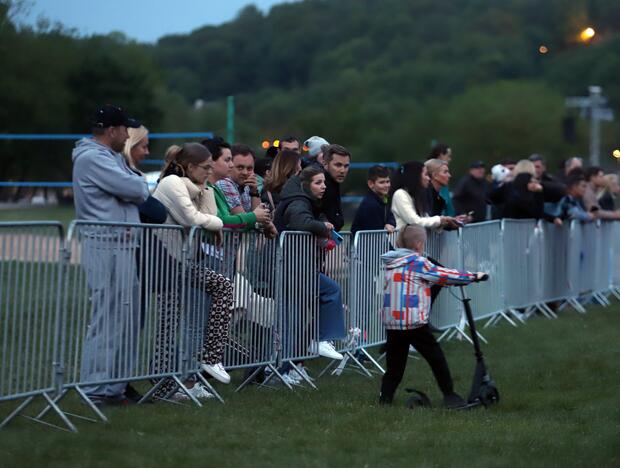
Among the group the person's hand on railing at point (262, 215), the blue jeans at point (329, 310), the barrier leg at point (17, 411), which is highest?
the person's hand on railing at point (262, 215)

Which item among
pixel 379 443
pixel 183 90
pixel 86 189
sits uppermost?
pixel 183 90

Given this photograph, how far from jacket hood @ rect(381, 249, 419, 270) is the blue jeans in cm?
154

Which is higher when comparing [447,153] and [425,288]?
[447,153]

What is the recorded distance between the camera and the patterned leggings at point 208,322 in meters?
9.37

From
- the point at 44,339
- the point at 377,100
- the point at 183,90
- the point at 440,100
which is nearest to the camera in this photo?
the point at 44,339

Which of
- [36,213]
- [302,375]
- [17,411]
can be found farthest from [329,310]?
[36,213]

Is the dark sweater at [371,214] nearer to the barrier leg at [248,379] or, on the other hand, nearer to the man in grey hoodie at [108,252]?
the barrier leg at [248,379]

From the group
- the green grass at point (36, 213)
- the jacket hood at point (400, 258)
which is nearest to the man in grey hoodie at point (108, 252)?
the jacket hood at point (400, 258)

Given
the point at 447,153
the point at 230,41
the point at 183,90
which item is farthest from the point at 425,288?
the point at 230,41

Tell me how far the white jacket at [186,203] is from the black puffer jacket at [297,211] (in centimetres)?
114

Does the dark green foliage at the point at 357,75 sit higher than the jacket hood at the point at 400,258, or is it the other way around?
the dark green foliage at the point at 357,75

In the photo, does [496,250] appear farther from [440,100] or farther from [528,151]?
[528,151]

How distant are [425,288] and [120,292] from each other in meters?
2.36

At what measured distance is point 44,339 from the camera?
799 cm
